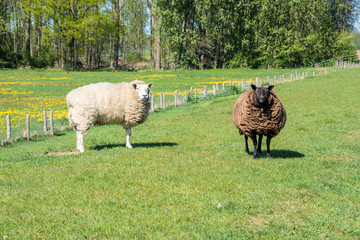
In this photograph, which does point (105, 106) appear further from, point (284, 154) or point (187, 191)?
point (187, 191)

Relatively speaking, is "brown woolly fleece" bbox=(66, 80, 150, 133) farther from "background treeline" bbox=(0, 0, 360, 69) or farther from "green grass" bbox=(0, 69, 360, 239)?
"background treeline" bbox=(0, 0, 360, 69)

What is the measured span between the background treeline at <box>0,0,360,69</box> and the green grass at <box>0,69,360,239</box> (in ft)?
196

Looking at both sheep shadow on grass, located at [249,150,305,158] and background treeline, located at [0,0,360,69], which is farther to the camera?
background treeline, located at [0,0,360,69]

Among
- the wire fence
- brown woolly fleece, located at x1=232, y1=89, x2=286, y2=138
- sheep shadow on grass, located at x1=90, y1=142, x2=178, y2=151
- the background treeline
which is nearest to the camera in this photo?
brown woolly fleece, located at x1=232, y1=89, x2=286, y2=138

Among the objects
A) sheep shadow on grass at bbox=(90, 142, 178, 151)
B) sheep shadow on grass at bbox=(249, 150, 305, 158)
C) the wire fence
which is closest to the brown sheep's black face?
sheep shadow on grass at bbox=(249, 150, 305, 158)

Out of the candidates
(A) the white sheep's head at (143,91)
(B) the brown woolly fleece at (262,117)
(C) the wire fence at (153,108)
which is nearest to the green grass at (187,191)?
(B) the brown woolly fleece at (262,117)

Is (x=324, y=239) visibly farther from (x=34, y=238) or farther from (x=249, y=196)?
(x=34, y=238)

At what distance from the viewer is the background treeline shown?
70375mm

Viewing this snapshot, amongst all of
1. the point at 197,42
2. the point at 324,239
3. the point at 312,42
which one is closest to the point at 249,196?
the point at 324,239

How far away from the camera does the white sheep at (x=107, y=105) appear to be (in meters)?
Result: 13.1

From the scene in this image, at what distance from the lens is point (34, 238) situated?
19.1 ft

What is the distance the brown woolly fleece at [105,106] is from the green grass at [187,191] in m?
1.10

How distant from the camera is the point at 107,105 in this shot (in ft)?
43.2

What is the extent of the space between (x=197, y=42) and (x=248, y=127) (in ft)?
212
